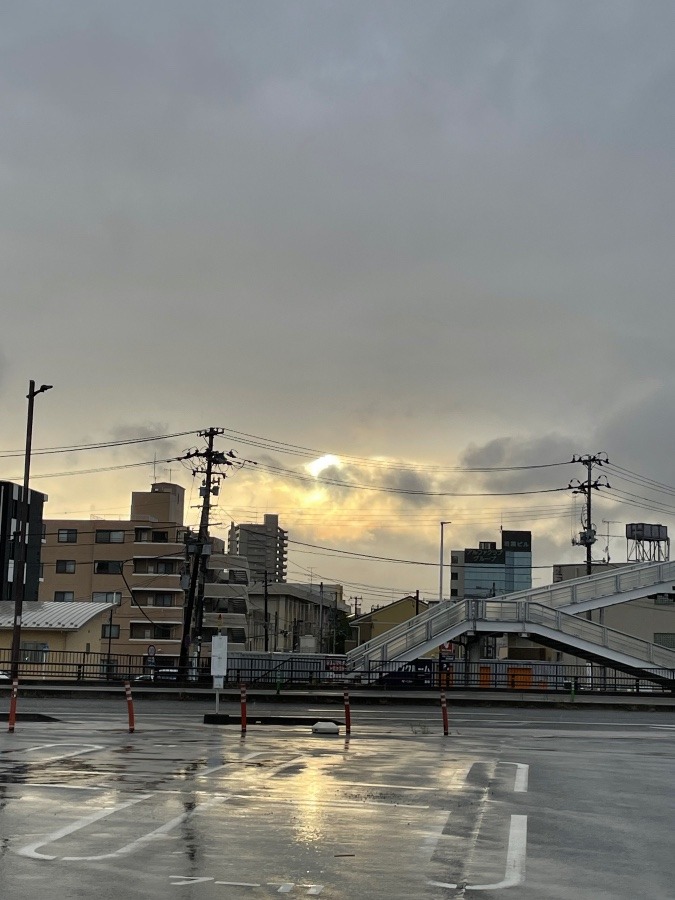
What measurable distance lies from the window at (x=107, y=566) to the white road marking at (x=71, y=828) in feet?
314

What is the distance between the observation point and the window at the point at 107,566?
108 m

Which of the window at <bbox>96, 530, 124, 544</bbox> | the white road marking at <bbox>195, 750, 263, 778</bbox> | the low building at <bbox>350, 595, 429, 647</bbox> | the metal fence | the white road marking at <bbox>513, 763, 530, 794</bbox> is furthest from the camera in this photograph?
the low building at <bbox>350, 595, 429, 647</bbox>

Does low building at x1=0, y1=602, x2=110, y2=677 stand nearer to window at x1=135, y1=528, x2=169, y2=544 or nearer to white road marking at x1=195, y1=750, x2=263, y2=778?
window at x1=135, y1=528, x2=169, y2=544

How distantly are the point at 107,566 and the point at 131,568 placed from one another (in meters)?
2.54

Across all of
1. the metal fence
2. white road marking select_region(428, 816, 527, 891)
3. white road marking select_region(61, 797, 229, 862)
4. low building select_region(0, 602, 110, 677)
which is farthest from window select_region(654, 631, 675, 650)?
white road marking select_region(61, 797, 229, 862)

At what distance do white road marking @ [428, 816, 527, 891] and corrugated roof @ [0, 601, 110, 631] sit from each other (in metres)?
56.1

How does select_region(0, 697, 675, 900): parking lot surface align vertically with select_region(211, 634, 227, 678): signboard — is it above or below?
below

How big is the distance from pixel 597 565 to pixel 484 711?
77321 mm

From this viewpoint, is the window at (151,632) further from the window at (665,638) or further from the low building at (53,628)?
the window at (665,638)

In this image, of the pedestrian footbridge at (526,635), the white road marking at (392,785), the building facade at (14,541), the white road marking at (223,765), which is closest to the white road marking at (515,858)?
the white road marking at (392,785)

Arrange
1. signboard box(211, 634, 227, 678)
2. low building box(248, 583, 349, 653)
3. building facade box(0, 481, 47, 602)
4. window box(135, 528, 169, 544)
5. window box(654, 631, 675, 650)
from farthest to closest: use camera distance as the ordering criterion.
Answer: low building box(248, 583, 349, 653) → window box(135, 528, 169, 544) → building facade box(0, 481, 47, 602) → window box(654, 631, 675, 650) → signboard box(211, 634, 227, 678)

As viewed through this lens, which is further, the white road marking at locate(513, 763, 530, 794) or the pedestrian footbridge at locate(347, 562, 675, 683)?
the pedestrian footbridge at locate(347, 562, 675, 683)

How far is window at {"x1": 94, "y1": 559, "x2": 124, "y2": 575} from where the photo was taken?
108 m

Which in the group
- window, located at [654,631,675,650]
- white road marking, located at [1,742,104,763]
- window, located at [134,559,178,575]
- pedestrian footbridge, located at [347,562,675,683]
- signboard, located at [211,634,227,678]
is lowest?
white road marking, located at [1,742,104,763]
